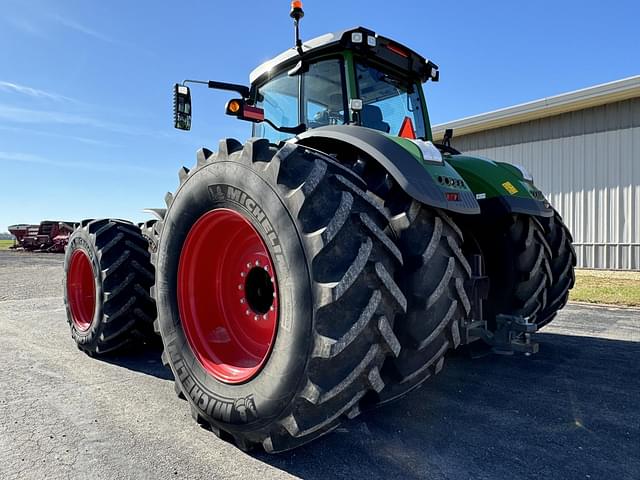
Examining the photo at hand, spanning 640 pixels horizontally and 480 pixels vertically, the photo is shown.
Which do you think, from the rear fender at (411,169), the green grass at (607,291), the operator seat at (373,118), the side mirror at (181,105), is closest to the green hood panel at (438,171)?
the rear fender at (411,169)

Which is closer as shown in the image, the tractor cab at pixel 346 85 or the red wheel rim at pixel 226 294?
the red wheel rim at pixel 226 294

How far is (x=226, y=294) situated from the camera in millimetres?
2686

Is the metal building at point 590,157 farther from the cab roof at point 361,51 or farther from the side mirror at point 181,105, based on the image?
the side mirror at point 181,105

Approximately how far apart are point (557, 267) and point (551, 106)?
1112cm

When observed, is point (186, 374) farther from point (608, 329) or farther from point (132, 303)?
point (608, 329)

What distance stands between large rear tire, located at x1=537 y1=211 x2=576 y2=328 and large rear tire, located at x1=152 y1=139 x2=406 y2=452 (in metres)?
2.44

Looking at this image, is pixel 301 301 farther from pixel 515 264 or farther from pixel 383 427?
pixel 515 264

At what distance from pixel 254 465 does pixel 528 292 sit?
7.51 ft

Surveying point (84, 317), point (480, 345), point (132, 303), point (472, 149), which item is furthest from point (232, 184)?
point (472, 149)

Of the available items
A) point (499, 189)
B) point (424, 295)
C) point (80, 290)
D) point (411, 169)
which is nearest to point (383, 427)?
point (424, 295)

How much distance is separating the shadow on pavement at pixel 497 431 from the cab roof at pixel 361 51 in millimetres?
2400

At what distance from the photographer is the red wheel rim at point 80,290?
13.6 feet

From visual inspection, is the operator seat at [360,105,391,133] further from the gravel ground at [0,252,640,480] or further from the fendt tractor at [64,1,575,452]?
the gravel ground at [0,252,640,480]

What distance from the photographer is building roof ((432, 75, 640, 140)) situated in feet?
38.4
